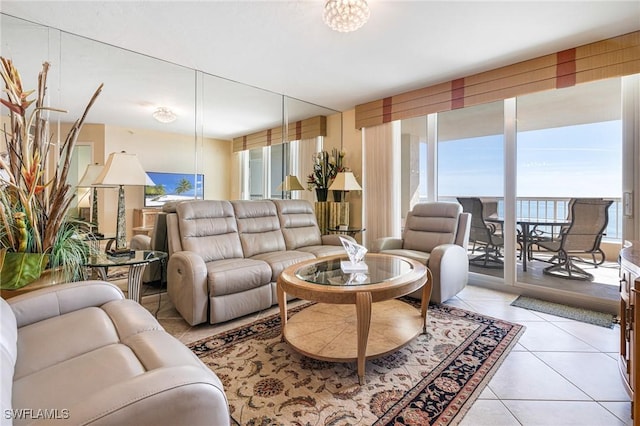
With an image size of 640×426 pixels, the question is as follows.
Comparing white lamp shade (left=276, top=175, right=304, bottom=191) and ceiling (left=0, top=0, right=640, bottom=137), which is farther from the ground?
ceiling (left=0, top=0, right=640, bottom=137)

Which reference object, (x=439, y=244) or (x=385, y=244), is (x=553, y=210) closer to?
(x=439, y=244)

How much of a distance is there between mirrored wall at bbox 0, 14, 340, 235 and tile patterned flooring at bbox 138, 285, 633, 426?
1.62 metres

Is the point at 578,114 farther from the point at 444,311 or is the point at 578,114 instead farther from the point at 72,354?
the point at 72,354

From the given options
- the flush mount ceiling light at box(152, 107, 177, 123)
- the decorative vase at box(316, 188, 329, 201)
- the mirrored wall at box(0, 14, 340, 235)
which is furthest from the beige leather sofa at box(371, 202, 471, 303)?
the flush mount ceiling light at box(152, 107, 177, 123)

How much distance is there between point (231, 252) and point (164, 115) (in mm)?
1756

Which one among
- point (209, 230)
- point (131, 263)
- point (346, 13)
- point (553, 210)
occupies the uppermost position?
point (346, 13)

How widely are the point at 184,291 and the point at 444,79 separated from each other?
11.9ft

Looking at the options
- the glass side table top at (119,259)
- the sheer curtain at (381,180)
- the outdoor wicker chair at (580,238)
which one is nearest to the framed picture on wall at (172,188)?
the glass side table top at (119,259)

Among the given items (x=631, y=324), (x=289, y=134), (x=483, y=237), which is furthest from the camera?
(x=289, y=134)

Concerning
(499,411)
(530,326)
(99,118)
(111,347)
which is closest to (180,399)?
(111,347)

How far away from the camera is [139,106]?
3.19 m

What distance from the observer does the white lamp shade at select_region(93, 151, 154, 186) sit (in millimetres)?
2176

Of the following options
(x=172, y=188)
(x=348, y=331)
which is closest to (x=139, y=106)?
(x=172, y=188)

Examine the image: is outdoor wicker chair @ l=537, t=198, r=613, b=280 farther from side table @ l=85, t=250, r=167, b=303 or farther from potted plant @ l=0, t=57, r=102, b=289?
potted plant @ l=0, t=57, r=102, b=289
